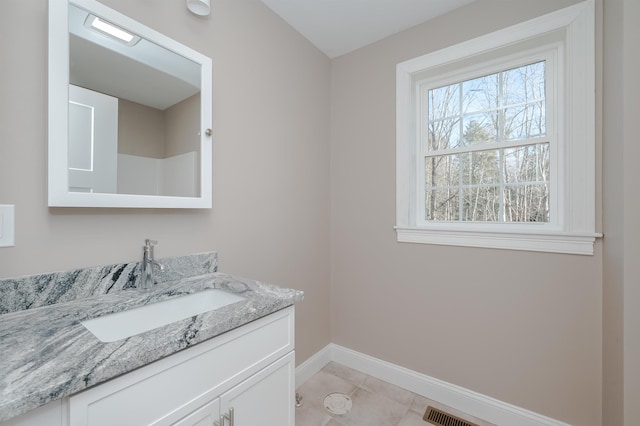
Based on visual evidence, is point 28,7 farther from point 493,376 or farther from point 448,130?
point 493,376

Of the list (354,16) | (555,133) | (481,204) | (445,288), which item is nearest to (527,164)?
(555,133)

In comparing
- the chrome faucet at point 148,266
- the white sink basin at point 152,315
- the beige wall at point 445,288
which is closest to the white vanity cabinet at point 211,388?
the white sink basin at point 152,315

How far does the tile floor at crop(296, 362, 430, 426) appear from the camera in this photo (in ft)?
5.56

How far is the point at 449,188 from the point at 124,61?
6.44 feet

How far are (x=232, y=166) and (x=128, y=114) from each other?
53 cm

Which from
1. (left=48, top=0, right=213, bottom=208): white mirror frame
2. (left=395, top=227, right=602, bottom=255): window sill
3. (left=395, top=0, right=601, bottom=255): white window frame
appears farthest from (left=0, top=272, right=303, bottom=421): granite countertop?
(left=395, top=0, right=601, bottom=255): white window frame

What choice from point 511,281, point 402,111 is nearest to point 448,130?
point 402,111

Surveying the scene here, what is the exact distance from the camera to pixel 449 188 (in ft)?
6.54

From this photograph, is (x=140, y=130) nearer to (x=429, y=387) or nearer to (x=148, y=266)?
(x=148, y=266)

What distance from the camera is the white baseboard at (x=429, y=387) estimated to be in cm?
164

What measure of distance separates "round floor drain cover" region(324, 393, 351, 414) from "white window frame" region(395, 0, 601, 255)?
1.16 m

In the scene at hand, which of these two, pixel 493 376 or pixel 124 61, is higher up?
pixel 124 61

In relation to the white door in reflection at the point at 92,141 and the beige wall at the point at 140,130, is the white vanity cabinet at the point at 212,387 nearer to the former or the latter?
the white door in reflection at the point at 92,141

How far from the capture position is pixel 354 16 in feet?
6.23
